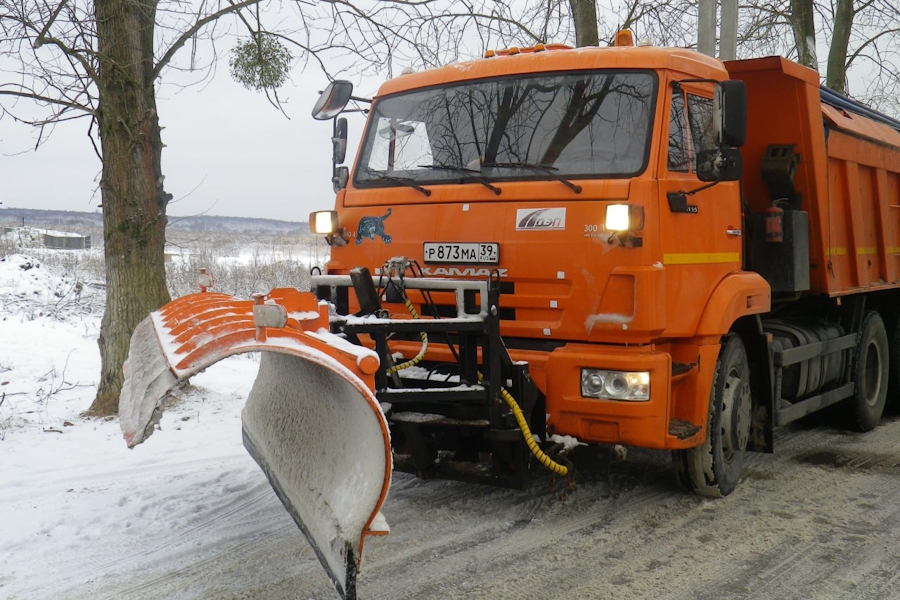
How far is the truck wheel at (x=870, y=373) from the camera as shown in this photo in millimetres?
7562

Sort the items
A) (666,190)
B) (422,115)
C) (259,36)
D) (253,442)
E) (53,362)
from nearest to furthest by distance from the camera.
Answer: (666,190), (253,442), (422,115), (259,36), (53,362)

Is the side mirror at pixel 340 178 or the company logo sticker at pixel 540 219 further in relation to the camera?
the side mirror at pixel 340 178

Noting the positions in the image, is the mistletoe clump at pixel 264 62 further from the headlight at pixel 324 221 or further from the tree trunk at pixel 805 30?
the tree trunk at pixel 805 30

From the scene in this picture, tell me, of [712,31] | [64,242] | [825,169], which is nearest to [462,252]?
[825,169]

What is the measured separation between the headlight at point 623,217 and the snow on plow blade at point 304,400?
1.59 m

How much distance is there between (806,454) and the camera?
22.0 ft

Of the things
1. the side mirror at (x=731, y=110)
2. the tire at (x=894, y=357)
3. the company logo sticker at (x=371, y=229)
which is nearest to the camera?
the side mirror at (x=731, y=110)

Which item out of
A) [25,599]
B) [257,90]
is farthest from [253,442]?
[257,90]

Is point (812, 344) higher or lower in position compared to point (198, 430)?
higher

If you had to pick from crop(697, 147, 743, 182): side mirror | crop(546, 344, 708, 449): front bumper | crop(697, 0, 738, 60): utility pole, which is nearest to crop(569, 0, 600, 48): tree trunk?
crop(697, 0, 738, 60): utility pole

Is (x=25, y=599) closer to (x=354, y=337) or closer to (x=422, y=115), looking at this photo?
(x=354, y=337)

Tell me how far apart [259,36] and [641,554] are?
6146mm

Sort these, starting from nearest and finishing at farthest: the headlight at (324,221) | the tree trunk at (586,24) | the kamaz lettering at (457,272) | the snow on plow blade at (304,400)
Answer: the snow on plow blade at (304,400) < the kamaz lettering at (457,272) < the headlight at (324,221) < the tree trunk at (586,24)

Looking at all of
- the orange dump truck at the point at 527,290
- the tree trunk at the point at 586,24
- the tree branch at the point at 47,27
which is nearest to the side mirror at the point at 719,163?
the orange dump truck at the point at 527,290
